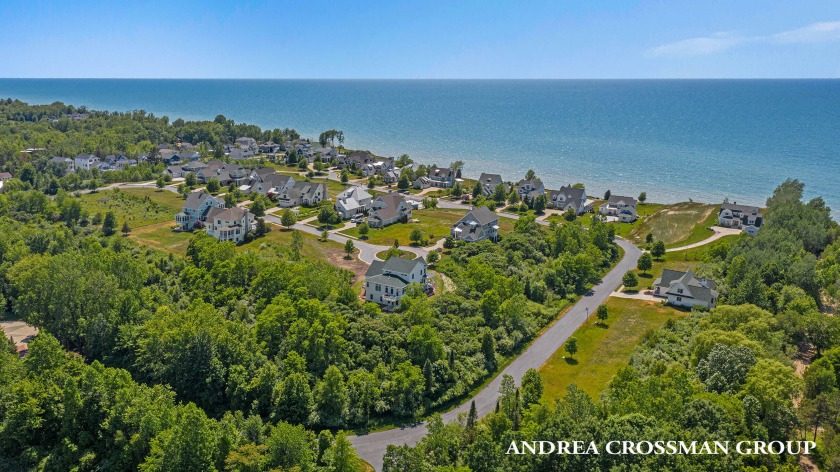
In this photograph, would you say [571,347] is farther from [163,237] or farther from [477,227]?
[163,237]

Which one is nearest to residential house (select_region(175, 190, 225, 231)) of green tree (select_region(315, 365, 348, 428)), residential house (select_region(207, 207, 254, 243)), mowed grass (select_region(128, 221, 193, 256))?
mowed grass (select_region(128, 221, 193, 256))

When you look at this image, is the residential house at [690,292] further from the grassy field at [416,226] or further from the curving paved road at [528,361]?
the grassy field at [416,226]

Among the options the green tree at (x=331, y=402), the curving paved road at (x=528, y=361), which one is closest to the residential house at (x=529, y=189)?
the curving paved road at (x=528, y=361)

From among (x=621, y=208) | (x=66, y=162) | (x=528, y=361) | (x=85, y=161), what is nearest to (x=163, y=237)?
(x=528, y=361)

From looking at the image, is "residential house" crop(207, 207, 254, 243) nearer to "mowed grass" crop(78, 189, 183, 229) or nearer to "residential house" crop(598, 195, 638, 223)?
"mowed grass" crop(78, 189, 183, 229)

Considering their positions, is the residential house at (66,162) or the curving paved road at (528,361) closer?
the curving paved road at (528,361)

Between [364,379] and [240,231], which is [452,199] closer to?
[240,231]

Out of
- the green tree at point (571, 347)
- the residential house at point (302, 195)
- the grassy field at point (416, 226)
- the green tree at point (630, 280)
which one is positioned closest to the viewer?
the green tree at point (571, 347)
